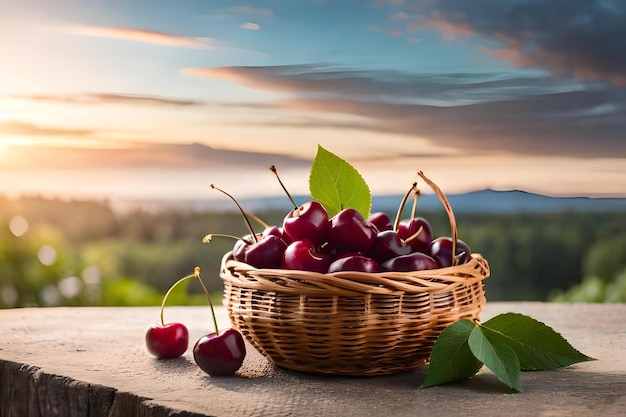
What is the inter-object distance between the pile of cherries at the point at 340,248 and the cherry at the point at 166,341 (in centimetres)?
22

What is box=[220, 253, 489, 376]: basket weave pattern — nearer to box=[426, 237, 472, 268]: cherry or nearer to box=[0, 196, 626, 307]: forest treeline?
box=[426, 237, 472, 268]: cherry

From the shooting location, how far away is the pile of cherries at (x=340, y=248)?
1.12 m

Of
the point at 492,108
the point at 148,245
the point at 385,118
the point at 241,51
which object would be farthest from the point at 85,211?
the point at 492,108

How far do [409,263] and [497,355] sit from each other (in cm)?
18

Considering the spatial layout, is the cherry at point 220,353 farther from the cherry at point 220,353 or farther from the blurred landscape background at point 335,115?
the blurred landscape background at point 335,115

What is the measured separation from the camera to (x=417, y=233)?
1.21 meters

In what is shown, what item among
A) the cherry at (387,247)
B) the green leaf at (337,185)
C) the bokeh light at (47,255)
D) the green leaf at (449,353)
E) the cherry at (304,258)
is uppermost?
the green leaf at (337,185)

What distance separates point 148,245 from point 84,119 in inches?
26.1

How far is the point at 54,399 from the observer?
1192 millimetres

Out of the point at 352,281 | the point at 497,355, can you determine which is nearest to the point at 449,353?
the point at 497,355

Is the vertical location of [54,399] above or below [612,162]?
below

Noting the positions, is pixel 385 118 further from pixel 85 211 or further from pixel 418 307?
pixel 418 307

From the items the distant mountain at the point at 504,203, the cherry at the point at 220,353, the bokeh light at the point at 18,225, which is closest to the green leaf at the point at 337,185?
the cherry at the point at 220,353

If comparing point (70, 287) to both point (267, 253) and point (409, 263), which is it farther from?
point (409, 263)
